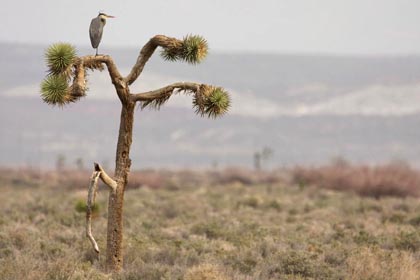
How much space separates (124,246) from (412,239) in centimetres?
565

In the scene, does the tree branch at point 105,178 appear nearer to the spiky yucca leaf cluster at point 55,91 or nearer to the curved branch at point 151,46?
the spiky yucca leaf cluster at point 55,91

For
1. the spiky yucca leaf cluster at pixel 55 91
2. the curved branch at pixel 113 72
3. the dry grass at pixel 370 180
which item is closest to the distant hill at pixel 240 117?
the dry grass at pixel 370 180

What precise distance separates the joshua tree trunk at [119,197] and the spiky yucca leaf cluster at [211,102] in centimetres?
98

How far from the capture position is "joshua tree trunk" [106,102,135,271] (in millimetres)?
11938

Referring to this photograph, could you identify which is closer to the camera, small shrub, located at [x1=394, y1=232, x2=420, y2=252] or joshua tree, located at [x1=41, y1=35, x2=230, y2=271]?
joshua tree, located at [x1=41, y1=35, x2=230, y2=271]

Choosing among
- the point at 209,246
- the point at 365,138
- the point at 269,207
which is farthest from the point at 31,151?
the point at 209,246

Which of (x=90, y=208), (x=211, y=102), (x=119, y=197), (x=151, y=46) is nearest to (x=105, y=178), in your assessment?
(x=119, y=197)

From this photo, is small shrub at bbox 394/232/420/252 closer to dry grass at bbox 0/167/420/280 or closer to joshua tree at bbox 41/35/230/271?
dry grass at bbox 0/167/420/280

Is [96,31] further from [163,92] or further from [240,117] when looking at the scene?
[240,117]

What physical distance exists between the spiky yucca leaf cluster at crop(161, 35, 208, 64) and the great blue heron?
1.04 meters

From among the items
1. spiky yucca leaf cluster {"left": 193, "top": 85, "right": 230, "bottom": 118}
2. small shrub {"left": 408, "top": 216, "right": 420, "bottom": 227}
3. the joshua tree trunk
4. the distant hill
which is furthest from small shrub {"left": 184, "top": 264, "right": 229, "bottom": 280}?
the distant hill

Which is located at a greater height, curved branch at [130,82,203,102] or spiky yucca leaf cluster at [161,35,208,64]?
spiky yucca leaf cluster at [161,35,208,64]

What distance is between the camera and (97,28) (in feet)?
41.3

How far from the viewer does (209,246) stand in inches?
607
